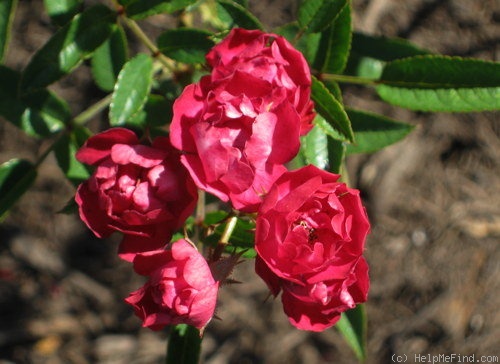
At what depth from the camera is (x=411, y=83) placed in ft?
4.44

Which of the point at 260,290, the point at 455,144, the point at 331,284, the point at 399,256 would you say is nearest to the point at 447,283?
the point at 399,256

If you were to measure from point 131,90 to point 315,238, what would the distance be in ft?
1.74

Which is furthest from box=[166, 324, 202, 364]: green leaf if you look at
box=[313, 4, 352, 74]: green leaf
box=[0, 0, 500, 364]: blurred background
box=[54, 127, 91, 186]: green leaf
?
box=[0, 0, 500, 364]: blurred background

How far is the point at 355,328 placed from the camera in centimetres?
157

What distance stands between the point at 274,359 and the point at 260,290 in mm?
300

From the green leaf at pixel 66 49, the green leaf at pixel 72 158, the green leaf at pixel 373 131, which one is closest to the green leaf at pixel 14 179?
the green leaf at pixel 72 158

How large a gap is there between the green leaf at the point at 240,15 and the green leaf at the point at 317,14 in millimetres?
96

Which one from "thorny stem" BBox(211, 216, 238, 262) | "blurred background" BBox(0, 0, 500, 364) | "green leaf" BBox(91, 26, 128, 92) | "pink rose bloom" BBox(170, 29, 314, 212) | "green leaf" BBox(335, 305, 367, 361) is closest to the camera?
"pink rose bloom" BBox(170, 29, 314, 212)

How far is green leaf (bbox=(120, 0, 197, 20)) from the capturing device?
4.04 ft

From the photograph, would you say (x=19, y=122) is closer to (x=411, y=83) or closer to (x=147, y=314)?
(x=147, y=314)

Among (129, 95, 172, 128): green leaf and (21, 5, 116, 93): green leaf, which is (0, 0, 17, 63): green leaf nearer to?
(21, 5, 116, 93): green leaf

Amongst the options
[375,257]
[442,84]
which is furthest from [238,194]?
[375,257]

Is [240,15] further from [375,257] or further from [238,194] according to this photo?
[375,257]

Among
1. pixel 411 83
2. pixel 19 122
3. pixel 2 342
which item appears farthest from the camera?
pixel 2 342
